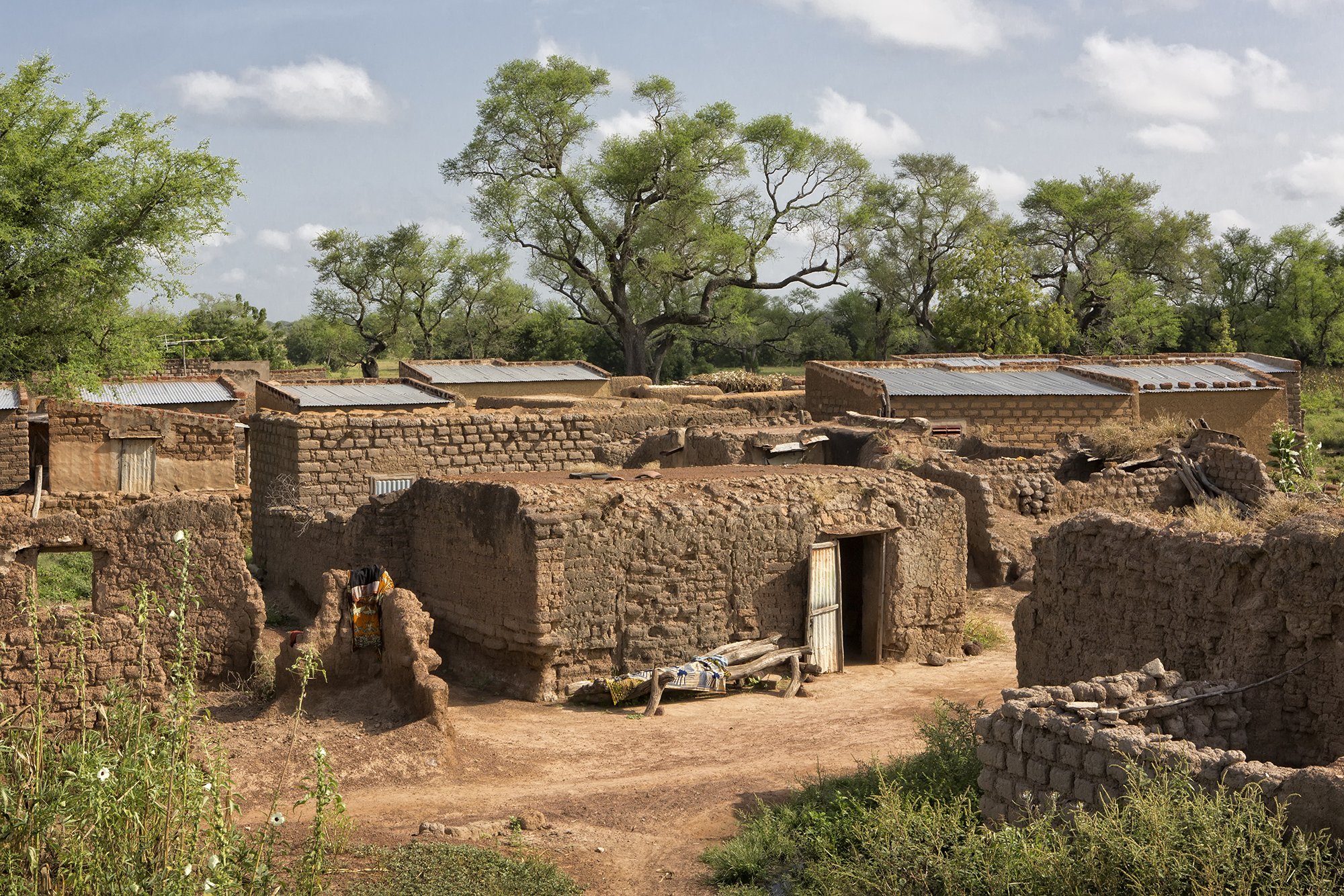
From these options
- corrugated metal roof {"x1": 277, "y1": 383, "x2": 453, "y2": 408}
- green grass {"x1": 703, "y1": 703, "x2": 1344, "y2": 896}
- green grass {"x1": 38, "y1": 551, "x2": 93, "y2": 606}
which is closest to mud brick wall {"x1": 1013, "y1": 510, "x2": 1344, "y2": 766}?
green grass {"x1": 703, "y1": 703, "x2": 1344, "y2": 896}

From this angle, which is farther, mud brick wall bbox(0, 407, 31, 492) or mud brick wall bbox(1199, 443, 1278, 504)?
mud brick wall bbox(0, 407, 31, 492)

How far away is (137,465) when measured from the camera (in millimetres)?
15945

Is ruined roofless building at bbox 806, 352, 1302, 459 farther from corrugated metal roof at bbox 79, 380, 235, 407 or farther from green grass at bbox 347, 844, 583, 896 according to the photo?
green grass at bbox 347, 844, 583, 896

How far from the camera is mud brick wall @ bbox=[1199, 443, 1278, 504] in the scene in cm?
1667

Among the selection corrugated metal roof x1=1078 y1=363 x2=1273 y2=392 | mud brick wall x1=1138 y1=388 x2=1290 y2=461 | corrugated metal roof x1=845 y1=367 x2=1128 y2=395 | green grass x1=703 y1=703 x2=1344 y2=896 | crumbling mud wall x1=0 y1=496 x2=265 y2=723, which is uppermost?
corrugated metal roof x1=1078 y1=363 x2=1273 y2=392

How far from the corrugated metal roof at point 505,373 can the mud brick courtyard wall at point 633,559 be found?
57.5ft

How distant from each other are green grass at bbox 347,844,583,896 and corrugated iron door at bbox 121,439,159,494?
1023 cm

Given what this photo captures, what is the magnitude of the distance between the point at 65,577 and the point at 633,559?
29.9ft

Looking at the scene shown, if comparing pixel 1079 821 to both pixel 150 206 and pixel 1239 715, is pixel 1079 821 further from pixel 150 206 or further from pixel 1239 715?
pixel 150 206

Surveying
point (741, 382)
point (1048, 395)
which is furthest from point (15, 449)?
point (1048, 395)

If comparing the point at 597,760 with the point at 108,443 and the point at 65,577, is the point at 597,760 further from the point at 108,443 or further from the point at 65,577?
the point at 65,577

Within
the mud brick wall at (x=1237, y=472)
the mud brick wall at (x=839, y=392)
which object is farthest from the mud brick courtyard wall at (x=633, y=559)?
the mud brick wall at (x=839, y=392)

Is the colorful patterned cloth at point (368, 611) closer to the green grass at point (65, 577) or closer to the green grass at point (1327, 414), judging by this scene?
the green grass at point (65, 577)

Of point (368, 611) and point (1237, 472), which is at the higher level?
point (1237, 472)
